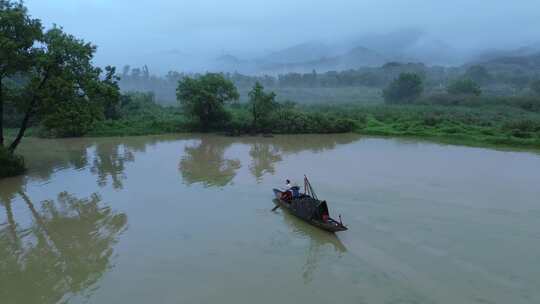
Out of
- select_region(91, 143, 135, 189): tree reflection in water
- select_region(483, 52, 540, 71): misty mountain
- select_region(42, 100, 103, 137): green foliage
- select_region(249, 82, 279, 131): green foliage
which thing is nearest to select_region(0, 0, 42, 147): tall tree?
select_region(42, 100, 103, 137): green foliage

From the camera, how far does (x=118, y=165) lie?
82.6ft

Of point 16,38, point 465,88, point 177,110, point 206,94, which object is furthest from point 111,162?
point 465,88

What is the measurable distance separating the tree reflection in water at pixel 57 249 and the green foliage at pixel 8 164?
419 cm

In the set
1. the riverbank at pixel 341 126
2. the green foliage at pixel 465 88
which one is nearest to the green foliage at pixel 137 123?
the riverbank at pixel 341 126

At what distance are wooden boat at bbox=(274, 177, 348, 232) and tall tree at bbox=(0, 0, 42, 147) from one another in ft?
50.5

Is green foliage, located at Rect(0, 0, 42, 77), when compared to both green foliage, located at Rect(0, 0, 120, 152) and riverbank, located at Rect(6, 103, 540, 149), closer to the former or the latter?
green foliage, located at Rect(0, 0, 120, 152)

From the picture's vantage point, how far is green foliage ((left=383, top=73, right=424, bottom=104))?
2908 inches

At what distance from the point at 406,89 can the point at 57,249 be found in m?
69.5

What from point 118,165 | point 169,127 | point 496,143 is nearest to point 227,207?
point 118,165

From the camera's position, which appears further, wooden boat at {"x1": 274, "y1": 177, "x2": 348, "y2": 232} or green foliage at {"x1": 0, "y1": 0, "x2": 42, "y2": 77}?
green foliage at {"x1": 0, "y1": 0, "x2": 42, "y2": 77}

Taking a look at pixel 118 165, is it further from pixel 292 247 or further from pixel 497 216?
pixel 497 216

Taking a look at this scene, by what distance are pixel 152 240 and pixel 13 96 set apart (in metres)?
14.9

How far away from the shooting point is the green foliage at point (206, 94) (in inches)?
1517

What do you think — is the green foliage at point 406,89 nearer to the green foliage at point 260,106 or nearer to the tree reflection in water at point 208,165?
the green foliage at point 260,106
